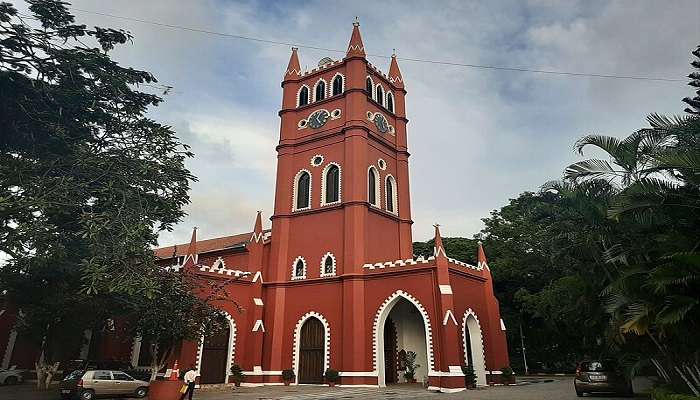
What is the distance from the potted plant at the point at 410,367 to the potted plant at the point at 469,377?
3.81m

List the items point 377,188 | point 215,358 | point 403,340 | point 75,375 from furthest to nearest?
point 377,188 < point 403,340 < point 215,358 < point 75,375

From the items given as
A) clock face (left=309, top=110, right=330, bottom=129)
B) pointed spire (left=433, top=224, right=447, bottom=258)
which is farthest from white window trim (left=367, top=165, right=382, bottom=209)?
pointed spire (left=433, top=224, right=447, bottom=258)

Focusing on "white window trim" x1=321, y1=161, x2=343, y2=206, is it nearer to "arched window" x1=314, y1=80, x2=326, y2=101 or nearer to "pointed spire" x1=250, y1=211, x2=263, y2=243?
"pointed spire" x1=250, y1=211, x2=263, y2=243

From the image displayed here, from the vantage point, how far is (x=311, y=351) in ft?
79.8

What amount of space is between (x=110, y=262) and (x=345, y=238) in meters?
13.0

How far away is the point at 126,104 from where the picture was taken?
51.1ft

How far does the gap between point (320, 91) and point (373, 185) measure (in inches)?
293

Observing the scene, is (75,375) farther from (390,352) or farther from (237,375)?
(390,352)

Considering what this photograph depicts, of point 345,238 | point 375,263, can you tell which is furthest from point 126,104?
point 375,263

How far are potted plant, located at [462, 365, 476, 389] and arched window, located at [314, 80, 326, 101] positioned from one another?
17.9 meters

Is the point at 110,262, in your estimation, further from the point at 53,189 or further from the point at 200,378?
the point at 200,378

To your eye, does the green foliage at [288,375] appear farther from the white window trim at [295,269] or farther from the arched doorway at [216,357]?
the white window trim at [295,269]

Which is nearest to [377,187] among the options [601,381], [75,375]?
[601,381]

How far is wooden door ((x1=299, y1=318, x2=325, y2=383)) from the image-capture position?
2386cm
